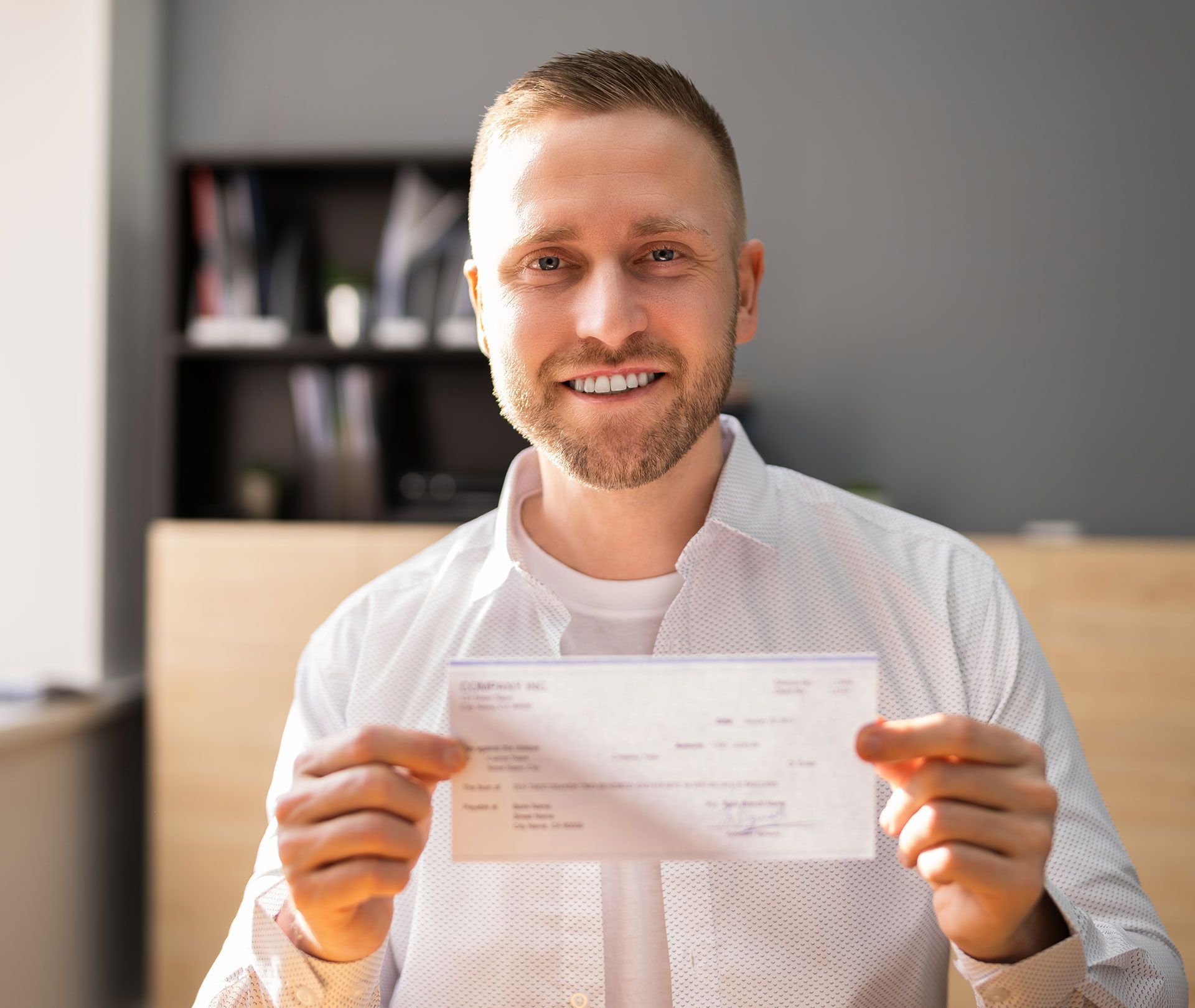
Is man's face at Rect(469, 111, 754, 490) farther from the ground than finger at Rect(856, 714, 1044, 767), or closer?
farther from the ground

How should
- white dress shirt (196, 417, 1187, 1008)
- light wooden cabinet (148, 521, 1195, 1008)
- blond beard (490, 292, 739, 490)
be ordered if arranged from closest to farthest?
white dress shirt (196, 417, 1187, 1008), blond beard (490, 292, 739, 490), light wooden cabinet (148, 521, 1195, 1008)

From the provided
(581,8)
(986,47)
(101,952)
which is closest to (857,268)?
(986,47)

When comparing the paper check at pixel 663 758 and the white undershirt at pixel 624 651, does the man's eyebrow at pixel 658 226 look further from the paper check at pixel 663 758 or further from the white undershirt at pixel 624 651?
the paper check at pixel 663 758

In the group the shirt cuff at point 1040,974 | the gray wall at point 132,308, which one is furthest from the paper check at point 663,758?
the gray wall at point 132,308

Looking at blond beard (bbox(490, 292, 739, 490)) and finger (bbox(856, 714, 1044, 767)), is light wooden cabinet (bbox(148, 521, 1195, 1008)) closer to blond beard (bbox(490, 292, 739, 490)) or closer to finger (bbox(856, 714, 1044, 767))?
blond beard (bbox(490, 292, 739, 490))

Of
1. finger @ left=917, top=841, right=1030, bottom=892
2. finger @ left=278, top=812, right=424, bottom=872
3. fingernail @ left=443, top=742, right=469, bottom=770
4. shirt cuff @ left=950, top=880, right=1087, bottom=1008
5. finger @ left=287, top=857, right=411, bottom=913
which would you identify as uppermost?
fingernail @ left=443, top=742, right=469, bottom=770

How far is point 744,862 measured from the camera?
1.14 metres

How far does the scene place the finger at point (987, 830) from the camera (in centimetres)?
82

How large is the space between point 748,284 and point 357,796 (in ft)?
2.64

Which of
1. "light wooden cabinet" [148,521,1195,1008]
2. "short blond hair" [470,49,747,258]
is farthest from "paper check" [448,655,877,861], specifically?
"light wooden cabinet" [148,521,1195,1008]

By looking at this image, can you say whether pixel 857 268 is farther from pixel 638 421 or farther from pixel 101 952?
pixel 101 952

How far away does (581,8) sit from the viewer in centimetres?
273

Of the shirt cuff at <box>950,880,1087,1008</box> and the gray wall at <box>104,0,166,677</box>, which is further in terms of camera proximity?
the gray wall at <box>104,0,166,677</box>

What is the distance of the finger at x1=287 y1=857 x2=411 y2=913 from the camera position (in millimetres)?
840
